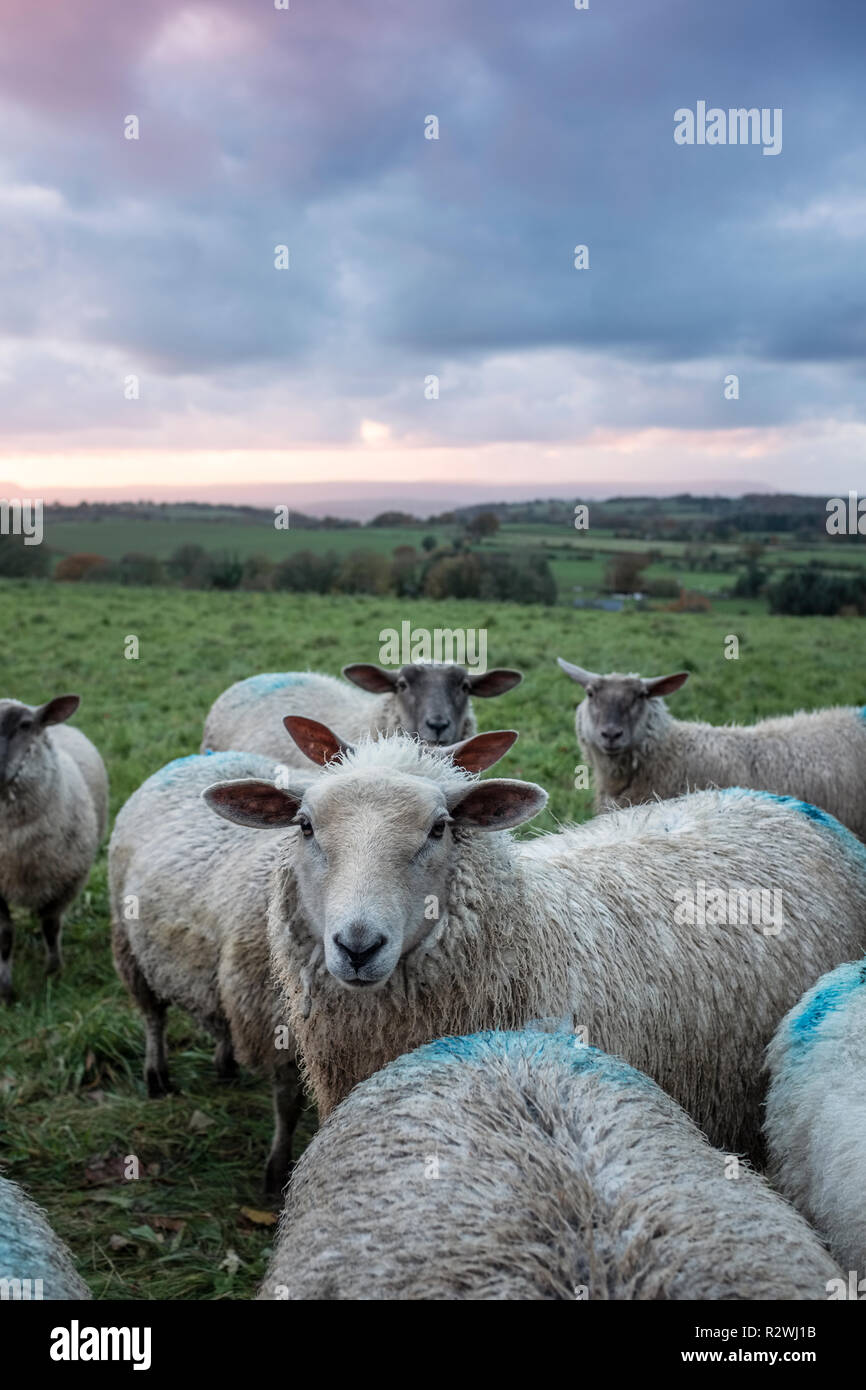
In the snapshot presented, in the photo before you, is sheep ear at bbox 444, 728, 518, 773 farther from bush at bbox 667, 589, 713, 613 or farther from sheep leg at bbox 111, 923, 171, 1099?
bush at bbox 667, 589, 713, 613

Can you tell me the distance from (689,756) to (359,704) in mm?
2724

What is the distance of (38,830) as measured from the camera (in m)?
6.60

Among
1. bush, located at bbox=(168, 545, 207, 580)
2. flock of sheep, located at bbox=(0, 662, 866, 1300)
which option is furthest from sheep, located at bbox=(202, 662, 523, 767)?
bush, located at bbox=(168, 545, 207, 580)

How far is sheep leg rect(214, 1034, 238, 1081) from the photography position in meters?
5.22

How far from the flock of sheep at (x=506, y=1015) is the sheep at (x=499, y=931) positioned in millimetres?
11

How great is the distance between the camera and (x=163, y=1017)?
17.4 ft

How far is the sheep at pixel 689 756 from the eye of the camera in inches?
287

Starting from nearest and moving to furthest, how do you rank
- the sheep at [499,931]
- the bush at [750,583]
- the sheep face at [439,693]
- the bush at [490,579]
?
the sheep at [499,931] → the sheep face at [439,693] → the bush at [750,583] → the bush at [490,579]

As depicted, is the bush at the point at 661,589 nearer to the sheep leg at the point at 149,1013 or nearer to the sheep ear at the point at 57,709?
the sheep ear at the point at 57,709

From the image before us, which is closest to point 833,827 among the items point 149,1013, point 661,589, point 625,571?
point 149,1013

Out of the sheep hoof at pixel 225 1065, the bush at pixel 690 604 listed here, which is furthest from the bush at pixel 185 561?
the sheep hoof at pixel 225 1065

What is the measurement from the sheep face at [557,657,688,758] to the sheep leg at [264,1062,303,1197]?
361 centimetres
